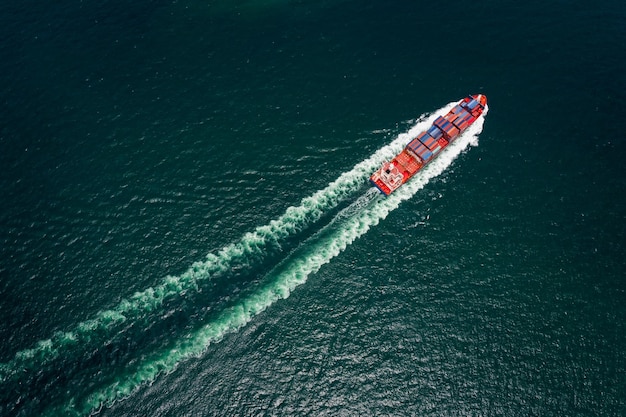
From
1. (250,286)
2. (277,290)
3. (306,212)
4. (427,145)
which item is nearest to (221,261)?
(250,286)

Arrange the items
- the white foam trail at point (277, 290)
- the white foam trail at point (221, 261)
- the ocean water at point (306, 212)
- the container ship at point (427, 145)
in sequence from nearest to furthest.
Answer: the white foam trail at point (277, 290)
the ocean water at point (306, 212)
the white foam trail at point (221, 261)
the container ship at point (427, 145)

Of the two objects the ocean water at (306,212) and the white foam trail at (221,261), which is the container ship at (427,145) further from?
the white foam trail at (221,261)

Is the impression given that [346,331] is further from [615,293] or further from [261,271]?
[615,293]

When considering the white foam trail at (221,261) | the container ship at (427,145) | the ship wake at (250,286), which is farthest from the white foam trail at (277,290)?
the white foam trail at (221,261)

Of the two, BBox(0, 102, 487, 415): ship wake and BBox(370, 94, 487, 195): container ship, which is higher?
BBox(370, 94, 487, 195): container ship

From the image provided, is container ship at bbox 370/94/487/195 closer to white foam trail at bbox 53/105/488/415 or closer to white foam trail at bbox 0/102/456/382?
white foam trail at bbox 53/105/488/415

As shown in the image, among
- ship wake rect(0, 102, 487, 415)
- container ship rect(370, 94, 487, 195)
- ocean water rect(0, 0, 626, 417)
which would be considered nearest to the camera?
ocean water rect(0, 0, 626, 417)

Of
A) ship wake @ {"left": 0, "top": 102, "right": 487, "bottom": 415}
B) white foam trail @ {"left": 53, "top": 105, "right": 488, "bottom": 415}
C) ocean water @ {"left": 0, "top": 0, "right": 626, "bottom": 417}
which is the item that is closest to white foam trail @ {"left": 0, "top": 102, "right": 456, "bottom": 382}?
ship wake @ {"left": 0, "top": 102, "right": 487, "bottom": 415}
